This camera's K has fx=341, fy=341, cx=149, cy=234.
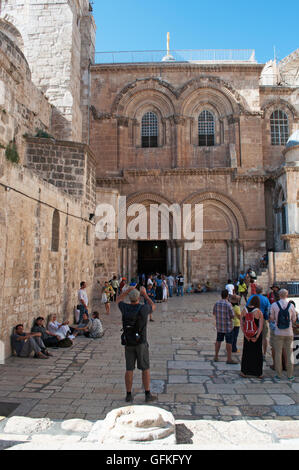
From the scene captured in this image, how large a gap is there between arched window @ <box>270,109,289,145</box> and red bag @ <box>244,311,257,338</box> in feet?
55.6

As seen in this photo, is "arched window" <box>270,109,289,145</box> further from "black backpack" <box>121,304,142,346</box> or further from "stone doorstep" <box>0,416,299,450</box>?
"stone doorstep" <box>0,416,299,450</box>

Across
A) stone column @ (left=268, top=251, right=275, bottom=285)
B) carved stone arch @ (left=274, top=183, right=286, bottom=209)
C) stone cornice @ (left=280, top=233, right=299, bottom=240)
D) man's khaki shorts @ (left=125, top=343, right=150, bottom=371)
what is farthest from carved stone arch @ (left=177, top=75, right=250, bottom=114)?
man's khaki shorts @ (left=125, top=343, right=150, bottom=371)

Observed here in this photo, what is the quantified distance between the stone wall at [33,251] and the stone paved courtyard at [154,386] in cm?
114

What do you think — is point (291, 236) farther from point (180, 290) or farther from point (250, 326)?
point (250, 326)

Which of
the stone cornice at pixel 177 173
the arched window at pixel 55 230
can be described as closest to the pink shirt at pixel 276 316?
the arched window at pixel 55 230

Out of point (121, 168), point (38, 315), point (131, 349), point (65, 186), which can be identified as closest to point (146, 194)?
point (121, 168)

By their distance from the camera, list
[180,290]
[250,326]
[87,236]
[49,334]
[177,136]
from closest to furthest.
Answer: [250,326] < [49,334] < [87,236] < [180,290] < [177,136]

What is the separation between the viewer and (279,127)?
20.1 meters

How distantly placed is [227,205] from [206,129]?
15.8ft

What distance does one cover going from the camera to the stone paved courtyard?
4109 mm

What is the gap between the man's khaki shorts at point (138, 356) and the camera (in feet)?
14.4

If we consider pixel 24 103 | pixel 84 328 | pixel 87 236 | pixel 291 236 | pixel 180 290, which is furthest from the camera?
pixel 180 290

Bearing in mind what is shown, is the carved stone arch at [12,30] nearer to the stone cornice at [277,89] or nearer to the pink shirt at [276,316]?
the stone cornice at [277,89]

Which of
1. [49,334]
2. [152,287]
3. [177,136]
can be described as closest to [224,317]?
[49,334]
